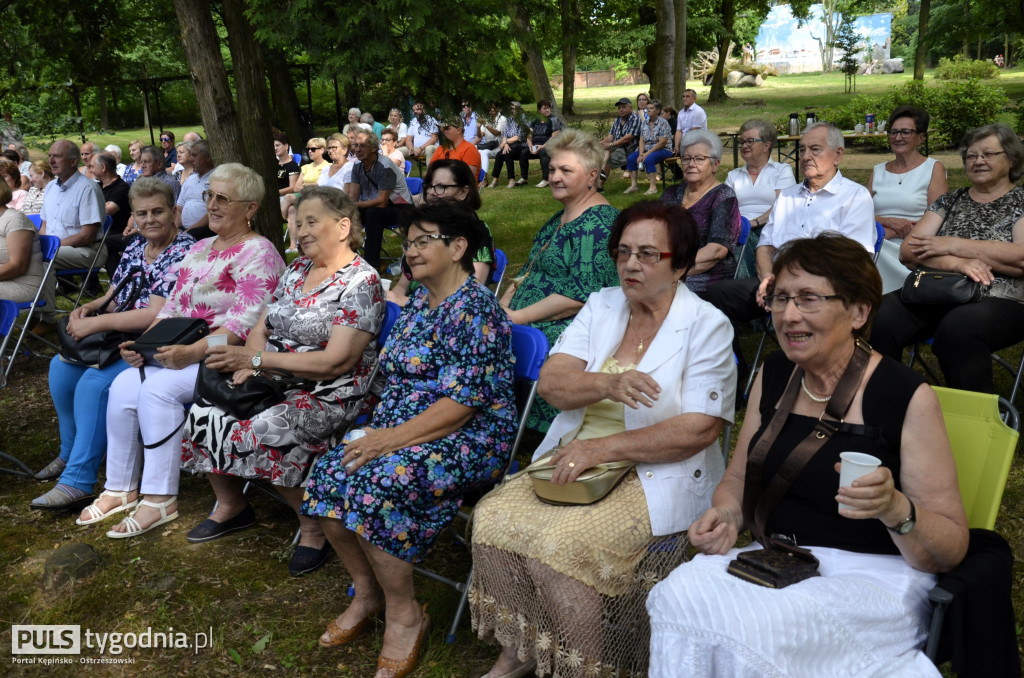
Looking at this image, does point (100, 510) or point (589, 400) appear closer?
point (589, 400)

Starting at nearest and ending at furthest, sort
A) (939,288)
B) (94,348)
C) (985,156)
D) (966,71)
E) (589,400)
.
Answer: (589,400) → (939,288) → (985,156) → (94,348) → (966,71)

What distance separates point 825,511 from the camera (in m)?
2.26

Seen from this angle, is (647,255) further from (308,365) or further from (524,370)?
(308,365)

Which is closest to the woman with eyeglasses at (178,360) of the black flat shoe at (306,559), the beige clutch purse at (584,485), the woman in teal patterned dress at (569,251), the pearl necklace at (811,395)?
the black flat shoe at (306,559)

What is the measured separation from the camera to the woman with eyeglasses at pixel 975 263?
374 centimetres

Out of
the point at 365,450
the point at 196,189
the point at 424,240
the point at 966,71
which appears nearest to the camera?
the point at 365,450

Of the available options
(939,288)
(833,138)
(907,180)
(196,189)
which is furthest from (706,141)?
(196,189)

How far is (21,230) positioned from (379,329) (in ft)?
10.9

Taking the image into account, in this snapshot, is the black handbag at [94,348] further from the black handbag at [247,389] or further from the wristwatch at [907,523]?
the wristwatch at [907,523]

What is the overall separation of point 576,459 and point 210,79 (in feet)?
16.0

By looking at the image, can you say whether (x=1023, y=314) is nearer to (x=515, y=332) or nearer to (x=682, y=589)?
(x=515, y=332)

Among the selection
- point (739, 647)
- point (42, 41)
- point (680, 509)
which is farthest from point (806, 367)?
point (42, 41)

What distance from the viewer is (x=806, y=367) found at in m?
2.35

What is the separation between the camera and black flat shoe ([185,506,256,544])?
13.0 ft
